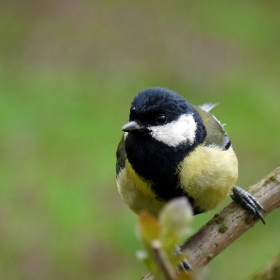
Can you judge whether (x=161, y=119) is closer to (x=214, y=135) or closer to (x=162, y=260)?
(x=214, y=135)

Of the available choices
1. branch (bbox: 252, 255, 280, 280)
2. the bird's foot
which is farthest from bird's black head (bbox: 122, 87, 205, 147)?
branch (bbox: 252, 255, 280, 280)

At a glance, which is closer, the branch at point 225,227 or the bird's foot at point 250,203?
the branch at point 225,227

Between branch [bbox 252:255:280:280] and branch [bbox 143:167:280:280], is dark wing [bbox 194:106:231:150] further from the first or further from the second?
branch [bbox 252:255:280:280]

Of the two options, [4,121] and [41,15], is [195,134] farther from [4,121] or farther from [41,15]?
[41,15]

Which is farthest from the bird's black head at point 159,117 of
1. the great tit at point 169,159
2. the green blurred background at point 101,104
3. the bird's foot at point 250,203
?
the green blurred background at point 101,104

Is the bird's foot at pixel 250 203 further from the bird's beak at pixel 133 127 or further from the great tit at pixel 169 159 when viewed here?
the bird's beak at pixel 133 127

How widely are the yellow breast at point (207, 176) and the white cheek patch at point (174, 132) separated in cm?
7

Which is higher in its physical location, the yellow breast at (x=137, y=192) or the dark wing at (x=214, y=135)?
the dark wing at (x=214, y=135)

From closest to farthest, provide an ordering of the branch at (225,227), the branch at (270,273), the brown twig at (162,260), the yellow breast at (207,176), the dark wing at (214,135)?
the brown twig at (162,260), the branch at (270,273), the branch at (225,227), the yellow breast at (207,176), the dark wing at (214,135)

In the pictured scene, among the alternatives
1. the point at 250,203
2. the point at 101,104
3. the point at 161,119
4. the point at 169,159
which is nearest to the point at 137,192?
the point at 169,159

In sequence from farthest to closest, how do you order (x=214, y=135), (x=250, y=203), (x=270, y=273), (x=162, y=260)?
(x=214, y=135) < (x=250, y=203) < (x=270, y=273) < (x=162, y=260)

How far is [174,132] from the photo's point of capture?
71.6 inches

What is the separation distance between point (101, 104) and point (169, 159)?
11.7 ft

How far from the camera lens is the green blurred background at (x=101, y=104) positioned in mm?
3537
